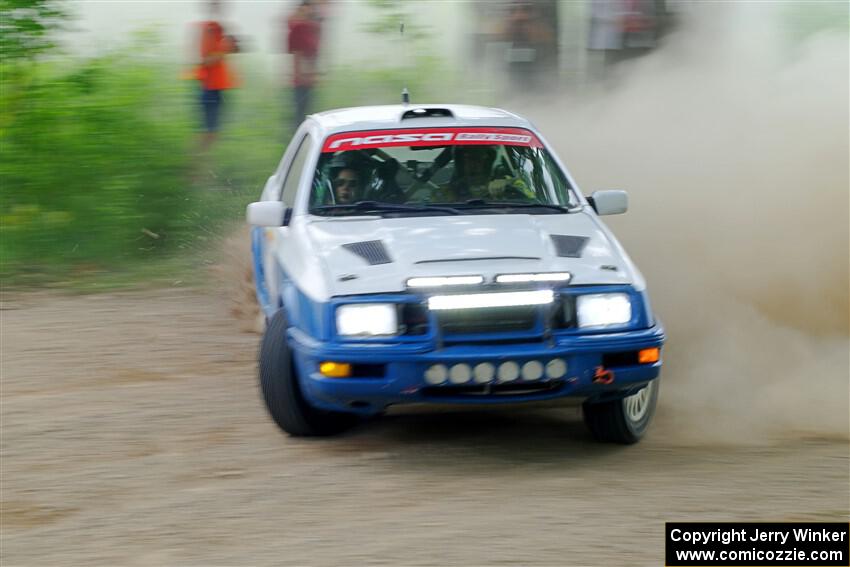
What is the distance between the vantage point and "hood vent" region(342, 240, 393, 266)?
6.00 m

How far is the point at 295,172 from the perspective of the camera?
24.6 feet

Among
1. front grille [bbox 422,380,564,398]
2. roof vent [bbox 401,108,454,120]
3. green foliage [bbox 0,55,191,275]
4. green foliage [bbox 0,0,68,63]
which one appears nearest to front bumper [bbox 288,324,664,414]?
front grille [bbox 422,380,564,398]

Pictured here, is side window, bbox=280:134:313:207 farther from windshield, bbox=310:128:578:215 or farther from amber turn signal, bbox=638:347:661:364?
amber turn signal, bbox=638:347:661:364

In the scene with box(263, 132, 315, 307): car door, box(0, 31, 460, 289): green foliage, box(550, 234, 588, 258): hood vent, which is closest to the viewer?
box(550, 234, 588, 258): hood vent

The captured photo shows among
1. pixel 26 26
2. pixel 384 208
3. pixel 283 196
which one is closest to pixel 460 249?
pixel 384 208

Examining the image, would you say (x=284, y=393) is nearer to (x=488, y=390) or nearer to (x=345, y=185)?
(x=488, y=390)

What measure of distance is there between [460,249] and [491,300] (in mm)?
409

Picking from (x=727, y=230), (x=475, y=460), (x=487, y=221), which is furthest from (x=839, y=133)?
→ (x=475, y=460)

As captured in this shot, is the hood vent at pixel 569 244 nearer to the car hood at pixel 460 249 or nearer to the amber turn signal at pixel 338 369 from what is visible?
the car hood at pixel 460 249

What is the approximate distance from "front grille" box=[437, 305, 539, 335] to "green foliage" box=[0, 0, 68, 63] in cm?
711

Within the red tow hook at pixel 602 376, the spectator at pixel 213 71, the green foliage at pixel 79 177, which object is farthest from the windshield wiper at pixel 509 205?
the spectator at pixel 213 71

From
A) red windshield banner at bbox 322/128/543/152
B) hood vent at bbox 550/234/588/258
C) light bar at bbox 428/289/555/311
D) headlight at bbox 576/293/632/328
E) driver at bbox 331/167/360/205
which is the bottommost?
headlight at bbox 576/293/632/328

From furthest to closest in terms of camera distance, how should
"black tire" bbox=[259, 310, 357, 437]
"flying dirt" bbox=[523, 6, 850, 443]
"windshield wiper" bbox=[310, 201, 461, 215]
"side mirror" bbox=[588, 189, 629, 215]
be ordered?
"flying dirt" bbox=[523, 6, 850, 443], "side mirror" bbox=[588, 189, 629, 215], "windshield wiper" bbox=[310, 201, 461, 215], "black tire" bbox=[259, 310, 357, 437]

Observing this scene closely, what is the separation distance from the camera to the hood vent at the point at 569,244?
6.11m
